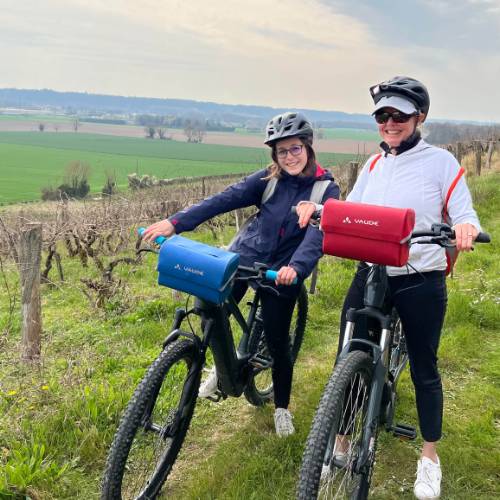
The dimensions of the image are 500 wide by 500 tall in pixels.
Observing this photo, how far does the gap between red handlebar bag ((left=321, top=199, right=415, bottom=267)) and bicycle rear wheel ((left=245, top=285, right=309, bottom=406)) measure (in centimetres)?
130

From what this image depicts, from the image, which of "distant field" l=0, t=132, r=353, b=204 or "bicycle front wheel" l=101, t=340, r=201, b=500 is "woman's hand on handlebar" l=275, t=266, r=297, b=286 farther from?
"distant field" l=0, t=132, r=353, b=204

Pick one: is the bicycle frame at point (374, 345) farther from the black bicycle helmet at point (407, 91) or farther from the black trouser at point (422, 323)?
the black bicycle helmet at point (407, 91)

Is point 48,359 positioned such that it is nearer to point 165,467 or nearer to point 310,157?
point 165,467

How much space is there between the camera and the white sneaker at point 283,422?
337 cm

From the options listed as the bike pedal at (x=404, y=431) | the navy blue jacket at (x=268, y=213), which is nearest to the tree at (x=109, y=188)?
the navy blue jacket at (x=268, y=213)

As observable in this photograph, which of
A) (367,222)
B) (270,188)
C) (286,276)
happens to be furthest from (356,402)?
(270,188)

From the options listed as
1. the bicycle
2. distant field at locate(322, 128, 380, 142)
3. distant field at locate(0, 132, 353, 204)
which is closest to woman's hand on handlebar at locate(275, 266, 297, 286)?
the bicycle

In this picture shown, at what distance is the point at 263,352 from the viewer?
11.6 ft

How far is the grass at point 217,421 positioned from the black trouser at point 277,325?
0.46 meters

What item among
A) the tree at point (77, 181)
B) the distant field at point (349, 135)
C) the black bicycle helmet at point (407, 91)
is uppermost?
the distant field at point (349, 135)

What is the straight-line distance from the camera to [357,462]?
240cm

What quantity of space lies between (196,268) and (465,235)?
1.22m

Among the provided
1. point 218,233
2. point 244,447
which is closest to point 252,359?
point 244,447

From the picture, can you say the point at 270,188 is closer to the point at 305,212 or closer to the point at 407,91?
the point at 305,212
